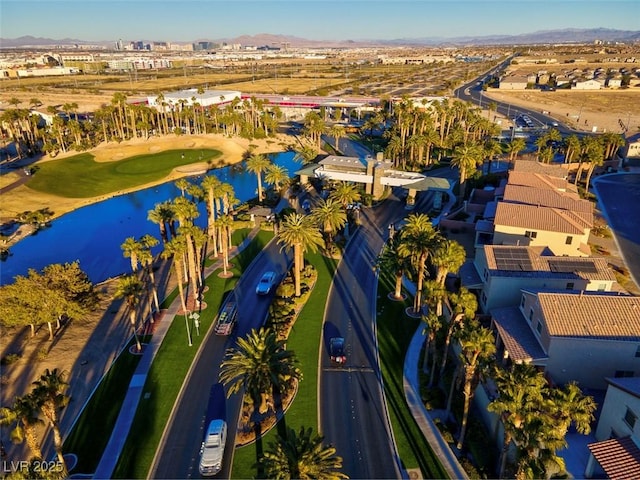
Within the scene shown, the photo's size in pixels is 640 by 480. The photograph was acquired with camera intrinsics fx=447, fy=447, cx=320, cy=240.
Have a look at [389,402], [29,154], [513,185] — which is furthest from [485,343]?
[29,154]

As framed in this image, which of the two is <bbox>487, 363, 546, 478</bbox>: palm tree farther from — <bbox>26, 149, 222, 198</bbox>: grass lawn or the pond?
<bbox>26, 149, 222, 198</bbox>: grass lawn

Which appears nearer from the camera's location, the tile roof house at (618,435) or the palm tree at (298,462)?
the palm tree at (298,462)

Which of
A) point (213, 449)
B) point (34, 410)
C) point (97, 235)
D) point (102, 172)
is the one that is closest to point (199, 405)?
point (213, 449)

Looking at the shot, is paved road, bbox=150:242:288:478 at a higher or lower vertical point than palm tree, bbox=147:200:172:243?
lower

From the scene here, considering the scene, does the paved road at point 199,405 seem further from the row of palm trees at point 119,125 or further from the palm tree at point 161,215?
the row of palm trees at point 119,125

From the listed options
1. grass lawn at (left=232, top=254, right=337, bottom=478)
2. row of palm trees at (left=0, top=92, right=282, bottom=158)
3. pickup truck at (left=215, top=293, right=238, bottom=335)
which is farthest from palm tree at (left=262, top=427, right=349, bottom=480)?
row of palm trees at (left=0, top=92, right=282, bottom=158)

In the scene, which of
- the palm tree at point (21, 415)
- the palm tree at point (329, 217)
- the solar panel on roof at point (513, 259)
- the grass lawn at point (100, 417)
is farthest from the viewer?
the palm tree at point (329, 217)

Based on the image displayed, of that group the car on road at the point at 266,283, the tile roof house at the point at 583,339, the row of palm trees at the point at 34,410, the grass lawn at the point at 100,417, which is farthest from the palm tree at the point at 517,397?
the car on road at the point at 266,283
